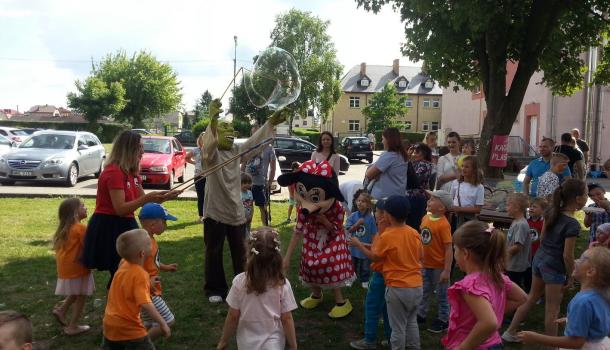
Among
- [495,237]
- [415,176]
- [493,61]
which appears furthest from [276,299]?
[493,61]

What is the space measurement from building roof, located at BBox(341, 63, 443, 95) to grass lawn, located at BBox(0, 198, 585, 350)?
2556 inches

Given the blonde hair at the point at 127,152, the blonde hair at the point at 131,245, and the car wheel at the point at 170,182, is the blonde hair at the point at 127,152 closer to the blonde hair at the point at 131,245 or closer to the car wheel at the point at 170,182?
the blonde hair at the point at 131,245

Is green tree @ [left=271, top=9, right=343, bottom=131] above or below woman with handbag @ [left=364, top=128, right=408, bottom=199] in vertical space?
above

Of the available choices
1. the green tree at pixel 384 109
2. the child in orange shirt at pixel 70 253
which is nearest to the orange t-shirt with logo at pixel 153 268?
the child in orange shirt at pixel 70 253

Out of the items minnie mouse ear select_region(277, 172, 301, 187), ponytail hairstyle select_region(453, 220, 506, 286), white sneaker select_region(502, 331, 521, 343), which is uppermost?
minnie mouse ear select_region(277, 172, 301, 187)

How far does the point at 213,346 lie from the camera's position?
4633 millimetres

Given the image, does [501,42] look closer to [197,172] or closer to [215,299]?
[197,172]

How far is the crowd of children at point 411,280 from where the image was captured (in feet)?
9.44

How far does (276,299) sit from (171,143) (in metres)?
13.9

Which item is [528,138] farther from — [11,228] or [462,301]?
[462,301]

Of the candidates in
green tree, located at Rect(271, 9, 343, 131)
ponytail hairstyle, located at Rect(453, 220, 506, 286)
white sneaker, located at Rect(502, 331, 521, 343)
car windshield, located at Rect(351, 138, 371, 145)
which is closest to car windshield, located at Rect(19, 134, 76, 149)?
white sneaker, located at Rect(502, 331, 521, 343)

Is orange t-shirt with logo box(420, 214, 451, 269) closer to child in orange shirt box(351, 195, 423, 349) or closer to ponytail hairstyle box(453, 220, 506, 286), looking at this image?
child in orange shirt box(351, 195, 423, 349)

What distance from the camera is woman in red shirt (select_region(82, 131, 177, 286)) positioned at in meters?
4.23

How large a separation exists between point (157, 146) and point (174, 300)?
37.2ft
